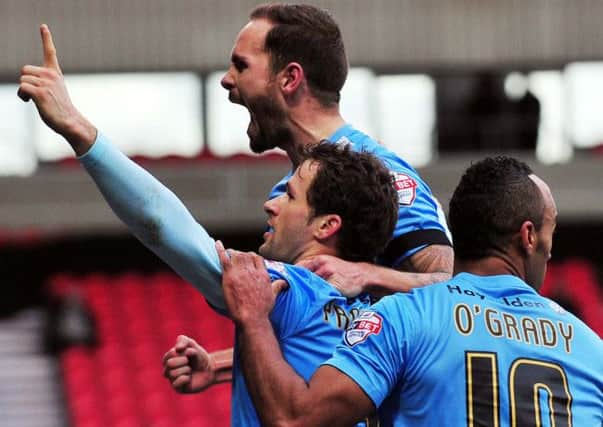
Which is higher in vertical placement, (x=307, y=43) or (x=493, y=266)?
(x=307, y=43)

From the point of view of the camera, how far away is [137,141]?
13391mm

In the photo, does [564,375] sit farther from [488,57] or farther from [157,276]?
[157,276]

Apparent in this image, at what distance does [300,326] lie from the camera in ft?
10.7

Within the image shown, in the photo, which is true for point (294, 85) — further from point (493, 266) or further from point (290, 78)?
point (493, 266)

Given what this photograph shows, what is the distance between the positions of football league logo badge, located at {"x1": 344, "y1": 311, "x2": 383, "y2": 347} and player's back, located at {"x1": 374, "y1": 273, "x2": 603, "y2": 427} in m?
0.02

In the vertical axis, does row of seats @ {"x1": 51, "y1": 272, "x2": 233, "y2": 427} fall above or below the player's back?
below

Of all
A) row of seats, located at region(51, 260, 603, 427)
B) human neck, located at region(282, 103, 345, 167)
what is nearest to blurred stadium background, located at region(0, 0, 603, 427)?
row of seats, located at region(51, 260, 603, 427)

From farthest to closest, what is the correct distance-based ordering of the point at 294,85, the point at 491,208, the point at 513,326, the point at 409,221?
the point at 294,85
the point at 409,221
the point at 491,208
the point at 513,326

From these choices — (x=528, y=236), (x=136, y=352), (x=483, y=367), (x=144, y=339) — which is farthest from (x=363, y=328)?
(x=144, y=339)

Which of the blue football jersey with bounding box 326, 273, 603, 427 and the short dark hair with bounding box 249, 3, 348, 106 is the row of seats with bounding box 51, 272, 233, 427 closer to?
the short dark hair with bounding box 249, 3, 348, 106

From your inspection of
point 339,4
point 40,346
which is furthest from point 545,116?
point 40,346

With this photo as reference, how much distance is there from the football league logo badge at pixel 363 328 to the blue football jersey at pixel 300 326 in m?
0.11

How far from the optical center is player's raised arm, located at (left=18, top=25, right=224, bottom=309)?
3.07 m

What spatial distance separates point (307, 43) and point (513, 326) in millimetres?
1256
